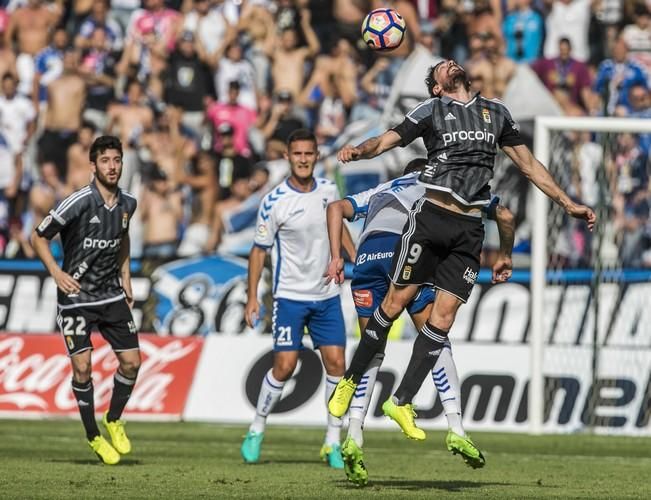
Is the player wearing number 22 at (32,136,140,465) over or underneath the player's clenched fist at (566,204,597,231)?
underneath

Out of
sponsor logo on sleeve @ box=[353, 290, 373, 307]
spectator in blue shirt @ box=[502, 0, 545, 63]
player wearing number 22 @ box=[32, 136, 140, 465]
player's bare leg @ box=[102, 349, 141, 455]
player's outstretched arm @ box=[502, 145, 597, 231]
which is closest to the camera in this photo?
player's outstretched arm @ box=[502, 145, 597, 231]

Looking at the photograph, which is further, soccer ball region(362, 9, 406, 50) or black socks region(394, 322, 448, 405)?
soccer ball region(362, 9, 406, 50)

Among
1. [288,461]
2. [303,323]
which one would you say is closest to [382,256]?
[303,323]

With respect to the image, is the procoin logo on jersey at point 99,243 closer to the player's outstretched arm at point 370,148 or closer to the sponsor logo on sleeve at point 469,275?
the player's outstretched arm at point 370,148

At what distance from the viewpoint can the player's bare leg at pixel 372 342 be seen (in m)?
9.16

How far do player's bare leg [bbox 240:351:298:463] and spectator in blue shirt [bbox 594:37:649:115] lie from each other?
10565mm

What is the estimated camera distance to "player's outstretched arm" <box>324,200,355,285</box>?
32.0 ft

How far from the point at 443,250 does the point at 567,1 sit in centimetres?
1357

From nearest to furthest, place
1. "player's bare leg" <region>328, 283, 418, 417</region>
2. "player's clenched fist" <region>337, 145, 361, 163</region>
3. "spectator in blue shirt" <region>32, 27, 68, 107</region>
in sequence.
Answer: "player's clenched fist" <region>337, 145, 361, 163</region> → "player's bare leg" <region>328, 283, 418, 417</region> → "spectator in blue shirt" <region>32, 27, 68, 107</region>

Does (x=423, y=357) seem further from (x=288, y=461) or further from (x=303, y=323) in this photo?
(x=288, y=461)

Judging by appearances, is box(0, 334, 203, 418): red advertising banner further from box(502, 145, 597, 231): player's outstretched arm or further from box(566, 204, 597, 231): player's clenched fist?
box(566, 204, 597, 231): player's clenched fist

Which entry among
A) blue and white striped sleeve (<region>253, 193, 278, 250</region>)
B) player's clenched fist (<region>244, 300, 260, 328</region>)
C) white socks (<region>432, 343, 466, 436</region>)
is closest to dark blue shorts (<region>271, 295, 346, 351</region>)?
player's clenched fist (<region>244, 300, 260, 328</region>)

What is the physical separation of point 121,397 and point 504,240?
3759 mm

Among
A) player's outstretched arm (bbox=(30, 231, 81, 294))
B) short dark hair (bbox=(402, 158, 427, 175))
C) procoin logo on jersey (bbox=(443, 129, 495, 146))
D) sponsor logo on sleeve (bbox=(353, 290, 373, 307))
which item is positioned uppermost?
procoin logo on jersey (bbox=(443, 129, 495, 146))
